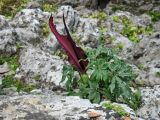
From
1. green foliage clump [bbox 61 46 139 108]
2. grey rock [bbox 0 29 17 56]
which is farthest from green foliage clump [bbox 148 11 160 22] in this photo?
green foliage clump [bbox 61 46 139 108]

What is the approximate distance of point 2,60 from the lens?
22.8ft

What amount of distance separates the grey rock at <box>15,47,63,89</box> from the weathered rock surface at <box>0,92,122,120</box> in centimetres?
214

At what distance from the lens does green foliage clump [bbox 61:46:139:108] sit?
15.0 feet

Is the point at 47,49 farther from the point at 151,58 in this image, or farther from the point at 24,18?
the point at 151,58

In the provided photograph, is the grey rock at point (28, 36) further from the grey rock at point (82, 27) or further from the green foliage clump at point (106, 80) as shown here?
the green foliage clump at point (106, 80)

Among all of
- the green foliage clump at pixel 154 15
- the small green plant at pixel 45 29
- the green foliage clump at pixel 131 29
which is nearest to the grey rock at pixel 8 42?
the small green plant at pixel 45 29

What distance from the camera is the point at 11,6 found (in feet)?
32.9

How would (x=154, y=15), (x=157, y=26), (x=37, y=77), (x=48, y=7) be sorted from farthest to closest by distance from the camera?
1. (x=48, y=7)
2. (x=154, y=15)
3. (x=157, y=26)
4. (x=37, y=77)

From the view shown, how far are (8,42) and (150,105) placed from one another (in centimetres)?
314

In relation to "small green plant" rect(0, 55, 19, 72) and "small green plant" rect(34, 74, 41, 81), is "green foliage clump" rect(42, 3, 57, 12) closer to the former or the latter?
"small green plant" rect(0, 55, 19, 72)

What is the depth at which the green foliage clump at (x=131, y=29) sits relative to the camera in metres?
8.71

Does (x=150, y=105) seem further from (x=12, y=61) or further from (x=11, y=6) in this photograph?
(x=11, y=6)

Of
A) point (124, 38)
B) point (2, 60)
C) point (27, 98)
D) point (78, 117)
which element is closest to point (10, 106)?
point (27, 98)

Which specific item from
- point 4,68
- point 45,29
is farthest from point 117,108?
point 45,29
